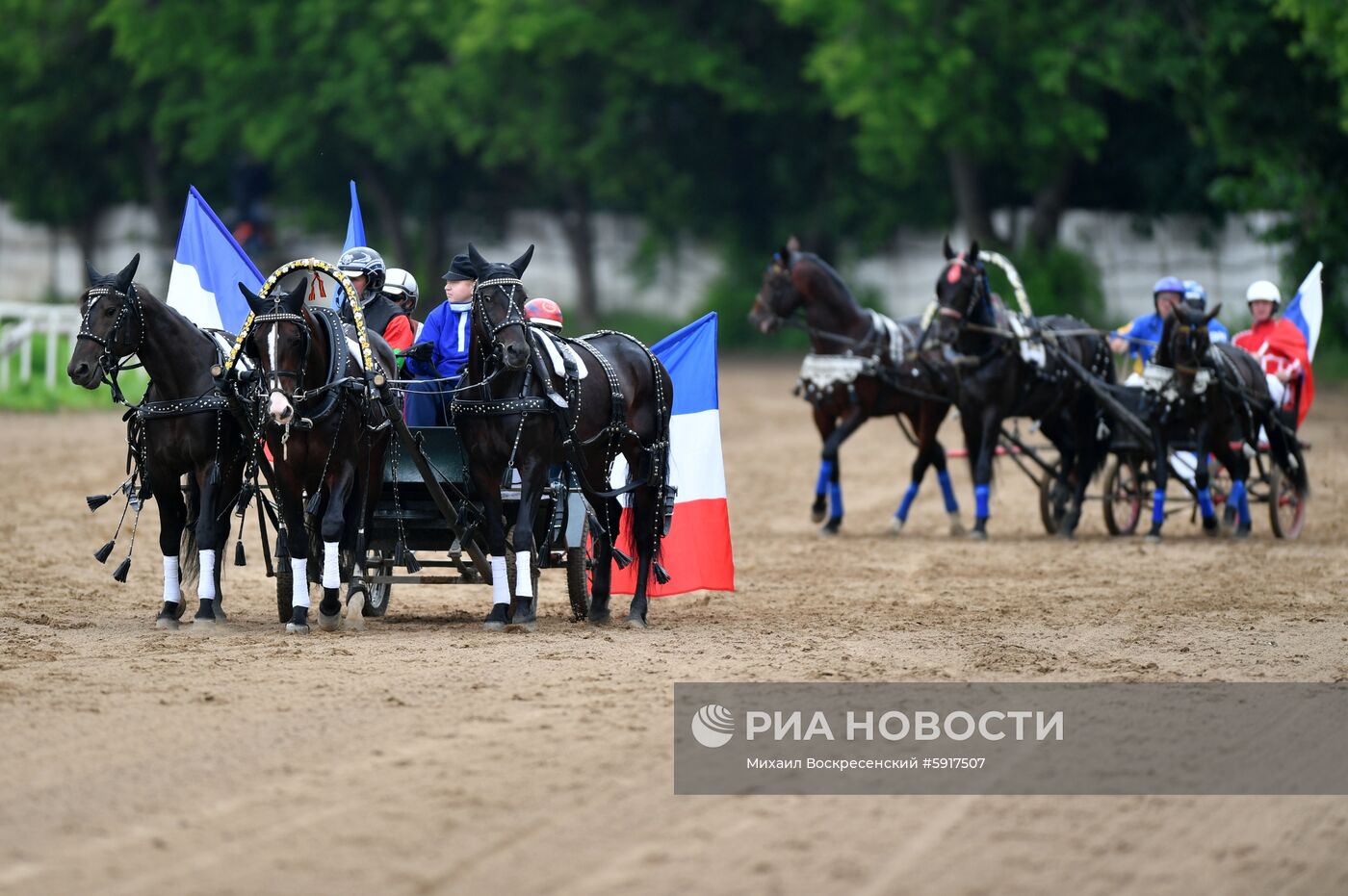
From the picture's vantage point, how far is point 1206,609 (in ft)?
41.3

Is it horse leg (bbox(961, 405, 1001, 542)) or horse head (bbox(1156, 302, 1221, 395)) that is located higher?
horse head (bbox(1156, 302, 1221, 395))

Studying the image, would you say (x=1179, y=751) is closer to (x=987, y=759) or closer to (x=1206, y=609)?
(x=987, y=759)

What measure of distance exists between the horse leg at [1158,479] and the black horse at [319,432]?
7.49 metres

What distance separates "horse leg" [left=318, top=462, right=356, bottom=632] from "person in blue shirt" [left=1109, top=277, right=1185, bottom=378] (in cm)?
802

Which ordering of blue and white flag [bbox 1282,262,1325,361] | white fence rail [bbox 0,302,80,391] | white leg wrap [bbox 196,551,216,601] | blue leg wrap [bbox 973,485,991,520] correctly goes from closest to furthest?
white leg wrap [bbox 196,551,216,601]
blue leg wrap [bbox 973,485,991,520]
blue and white flag [bbox 1282,262,1325,361]
white fence rail [bbox 0,302,80,391]

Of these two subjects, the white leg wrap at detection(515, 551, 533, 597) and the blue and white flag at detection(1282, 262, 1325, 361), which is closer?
the white leg wrap at detection(515, 551, 533, 597)

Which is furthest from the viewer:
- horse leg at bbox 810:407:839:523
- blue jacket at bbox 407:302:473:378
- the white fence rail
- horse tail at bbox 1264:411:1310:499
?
the white fence rail

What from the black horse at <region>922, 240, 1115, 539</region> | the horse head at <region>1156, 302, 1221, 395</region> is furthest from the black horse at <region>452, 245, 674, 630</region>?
the horse head at <region>1156, 302, 1221, 395</region>

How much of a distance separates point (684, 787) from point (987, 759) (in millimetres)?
1283

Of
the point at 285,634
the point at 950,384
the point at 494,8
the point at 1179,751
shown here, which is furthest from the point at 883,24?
the point at 1179,751

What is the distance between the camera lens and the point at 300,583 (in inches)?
439

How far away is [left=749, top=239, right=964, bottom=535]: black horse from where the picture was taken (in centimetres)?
1755

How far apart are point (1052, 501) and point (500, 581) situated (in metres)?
7.58

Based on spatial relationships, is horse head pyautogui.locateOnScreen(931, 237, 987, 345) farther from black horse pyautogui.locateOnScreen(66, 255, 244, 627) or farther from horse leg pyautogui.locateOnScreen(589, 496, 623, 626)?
black horse pyautogui.locateOnScreen(66, 255, 244, 627)
